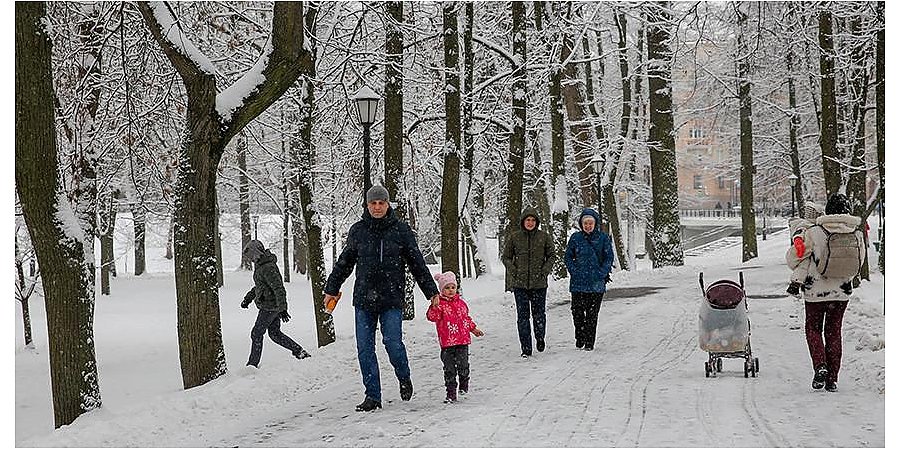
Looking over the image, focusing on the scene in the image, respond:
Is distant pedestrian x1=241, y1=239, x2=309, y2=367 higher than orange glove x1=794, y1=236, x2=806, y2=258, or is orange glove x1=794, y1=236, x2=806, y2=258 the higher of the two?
orange glove x1=794, y1=236, x2=806, y2=258

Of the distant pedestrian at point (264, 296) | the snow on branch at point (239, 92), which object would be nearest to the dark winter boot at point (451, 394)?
the snow on branch at point (239, 92)

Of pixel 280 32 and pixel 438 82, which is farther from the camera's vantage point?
pixel 438 82

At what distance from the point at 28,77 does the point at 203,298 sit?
3078 millimetres

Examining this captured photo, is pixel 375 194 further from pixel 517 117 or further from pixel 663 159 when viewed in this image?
pixel 663 159

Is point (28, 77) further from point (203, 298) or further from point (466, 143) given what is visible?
point (466, 143)

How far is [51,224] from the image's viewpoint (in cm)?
987

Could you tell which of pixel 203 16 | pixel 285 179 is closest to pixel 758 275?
pixel 285 179

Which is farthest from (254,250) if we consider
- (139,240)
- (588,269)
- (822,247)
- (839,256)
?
(139,240)

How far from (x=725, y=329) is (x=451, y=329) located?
2928mm

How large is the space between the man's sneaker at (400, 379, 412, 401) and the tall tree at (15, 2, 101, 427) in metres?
4.12

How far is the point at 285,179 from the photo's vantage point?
23.0 metres

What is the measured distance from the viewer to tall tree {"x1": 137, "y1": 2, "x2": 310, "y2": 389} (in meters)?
10.5

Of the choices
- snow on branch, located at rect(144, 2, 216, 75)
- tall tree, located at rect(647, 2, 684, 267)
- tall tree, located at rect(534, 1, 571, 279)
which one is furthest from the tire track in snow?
tall tree, located at rect(647, 2, 684, 267)

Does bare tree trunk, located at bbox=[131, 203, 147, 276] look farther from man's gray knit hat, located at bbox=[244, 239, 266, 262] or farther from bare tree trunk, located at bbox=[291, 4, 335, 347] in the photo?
man's gray knit hat, located at bbox=[244, 239, 266, 262]
